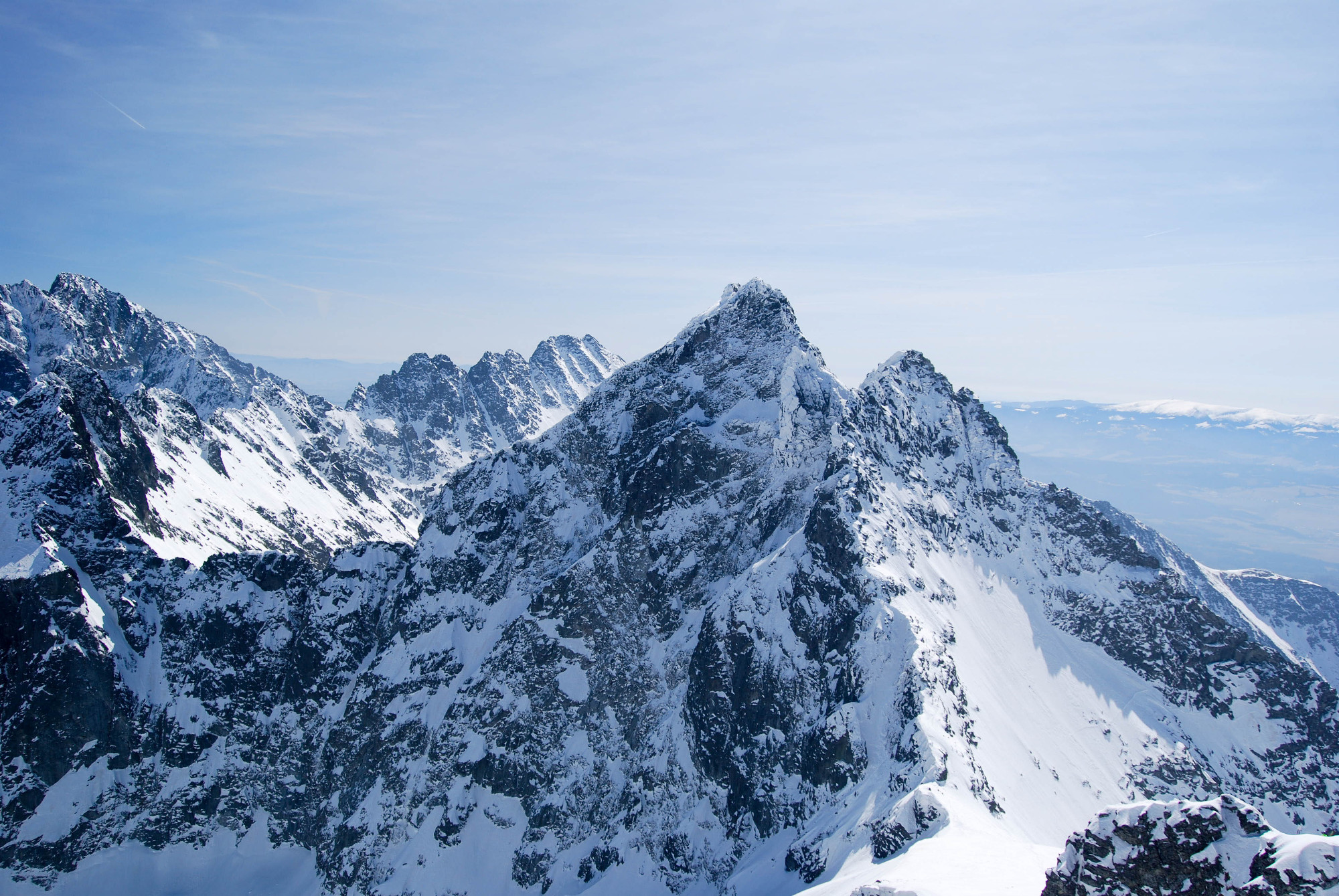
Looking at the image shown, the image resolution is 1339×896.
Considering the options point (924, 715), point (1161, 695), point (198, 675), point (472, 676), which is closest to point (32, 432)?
point (198, 675)

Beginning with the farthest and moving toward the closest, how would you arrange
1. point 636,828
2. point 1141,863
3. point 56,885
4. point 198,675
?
point 198,675 < point 56,885 < point 636,828 < point 1141,863

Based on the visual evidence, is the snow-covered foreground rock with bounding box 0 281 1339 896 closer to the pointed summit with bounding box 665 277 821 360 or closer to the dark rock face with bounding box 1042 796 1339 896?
the pointed summit with bounding box 665 277 821 360

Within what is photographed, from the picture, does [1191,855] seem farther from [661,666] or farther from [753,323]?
[753,323]

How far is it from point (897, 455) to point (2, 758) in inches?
5765

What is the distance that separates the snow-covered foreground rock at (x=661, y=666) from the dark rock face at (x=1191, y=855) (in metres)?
37.4

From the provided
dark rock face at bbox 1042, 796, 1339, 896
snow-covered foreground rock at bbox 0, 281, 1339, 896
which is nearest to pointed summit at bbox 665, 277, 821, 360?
snow-covered foreground rock at bbox 0, 281, 1339, 896

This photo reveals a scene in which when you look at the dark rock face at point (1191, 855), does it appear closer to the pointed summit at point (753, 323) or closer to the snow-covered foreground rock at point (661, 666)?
the snow-covered foreground rock at point (661, 666)

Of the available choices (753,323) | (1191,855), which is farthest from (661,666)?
(1191,855)

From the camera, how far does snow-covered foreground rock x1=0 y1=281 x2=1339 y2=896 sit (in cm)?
9344

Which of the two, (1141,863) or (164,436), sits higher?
(164,436)

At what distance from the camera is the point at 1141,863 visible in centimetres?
3800

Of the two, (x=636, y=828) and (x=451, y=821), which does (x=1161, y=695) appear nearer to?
(x=636, y=828)

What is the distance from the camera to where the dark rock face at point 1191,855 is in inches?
1339

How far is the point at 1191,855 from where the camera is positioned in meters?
37.2
